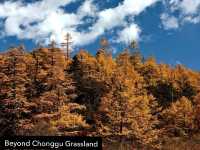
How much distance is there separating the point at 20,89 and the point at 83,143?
61610mm

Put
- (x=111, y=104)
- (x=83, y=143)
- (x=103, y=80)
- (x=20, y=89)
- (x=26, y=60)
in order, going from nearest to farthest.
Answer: (x=83, y=143) → (x=111, y=104) → (x=20, y=89) → (x=26, y=60) → (x=103, y=80)

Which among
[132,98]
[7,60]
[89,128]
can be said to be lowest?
[89,128]

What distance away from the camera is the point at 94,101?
3595 inches

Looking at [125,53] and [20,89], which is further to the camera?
[125,53]

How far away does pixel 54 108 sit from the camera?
241ft

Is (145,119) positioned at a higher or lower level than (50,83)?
lower

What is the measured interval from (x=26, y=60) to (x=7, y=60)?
562 cm

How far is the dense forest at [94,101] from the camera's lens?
69500 mm

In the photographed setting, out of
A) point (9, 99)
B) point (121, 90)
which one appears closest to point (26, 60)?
point (9, 99)

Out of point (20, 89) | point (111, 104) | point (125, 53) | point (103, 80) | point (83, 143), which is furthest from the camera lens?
point (125, 53)

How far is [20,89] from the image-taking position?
75250 millimetres

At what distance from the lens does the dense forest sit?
6950 centimetres

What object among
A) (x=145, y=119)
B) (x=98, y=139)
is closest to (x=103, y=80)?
(x=145, y=119)

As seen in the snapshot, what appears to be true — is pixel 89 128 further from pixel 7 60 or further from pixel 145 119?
pixel 7 60
